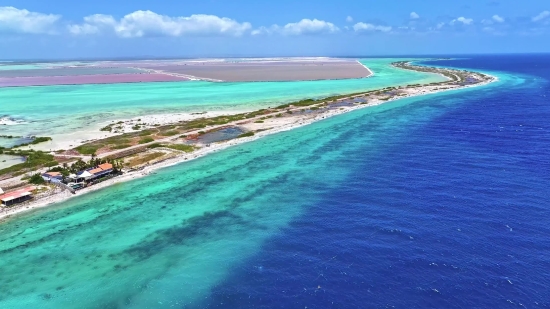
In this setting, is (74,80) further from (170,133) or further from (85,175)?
(85,175)

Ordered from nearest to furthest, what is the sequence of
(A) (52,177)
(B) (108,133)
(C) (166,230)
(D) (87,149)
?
(C) (166,230) < (A) (52,177) < (D) (87,149) < (B) (108,133)

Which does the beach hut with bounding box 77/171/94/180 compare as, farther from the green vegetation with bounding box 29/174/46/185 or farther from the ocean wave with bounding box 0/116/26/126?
the ocean wave with bounding box 0/116/26/126

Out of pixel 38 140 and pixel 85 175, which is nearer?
pixel 85 175

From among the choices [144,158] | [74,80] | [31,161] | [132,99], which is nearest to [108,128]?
[31,161]

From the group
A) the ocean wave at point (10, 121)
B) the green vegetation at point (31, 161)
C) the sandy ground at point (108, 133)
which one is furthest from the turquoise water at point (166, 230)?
the ocean wave at point (10, 121)

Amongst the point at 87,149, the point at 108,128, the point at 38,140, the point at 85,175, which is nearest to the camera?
the point at 85,175

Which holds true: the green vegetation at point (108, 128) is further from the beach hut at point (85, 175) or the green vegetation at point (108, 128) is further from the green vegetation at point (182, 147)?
the beach hut at point (85, 175)

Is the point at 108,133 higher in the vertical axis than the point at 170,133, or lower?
lower
